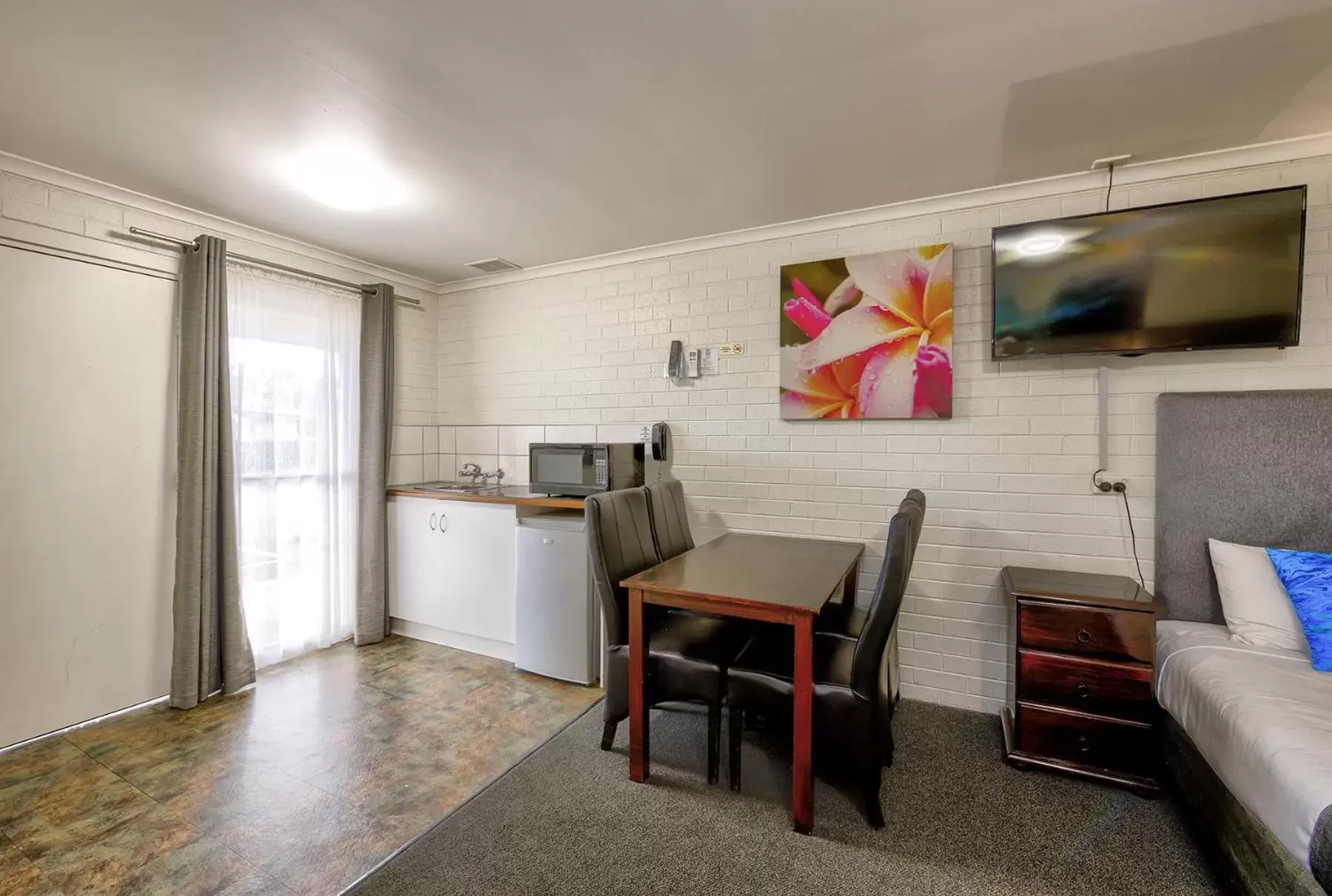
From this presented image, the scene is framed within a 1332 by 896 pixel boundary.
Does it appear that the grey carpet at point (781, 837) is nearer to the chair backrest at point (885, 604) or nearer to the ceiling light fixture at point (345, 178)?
the chair backrest at point (885, 604)

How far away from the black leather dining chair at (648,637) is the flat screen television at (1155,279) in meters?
1.79

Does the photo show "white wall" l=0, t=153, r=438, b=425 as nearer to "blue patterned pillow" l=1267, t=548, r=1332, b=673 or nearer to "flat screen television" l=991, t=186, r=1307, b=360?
"flat screen television" l=991, t=186, r=1307, b=360

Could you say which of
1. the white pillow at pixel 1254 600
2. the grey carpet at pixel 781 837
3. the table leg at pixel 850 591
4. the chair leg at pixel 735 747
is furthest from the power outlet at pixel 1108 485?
the chair leg at pixel 735 747

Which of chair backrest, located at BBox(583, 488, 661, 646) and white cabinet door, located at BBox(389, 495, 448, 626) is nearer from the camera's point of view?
chair backrest, located at BBox(583, 488, 661, 646)

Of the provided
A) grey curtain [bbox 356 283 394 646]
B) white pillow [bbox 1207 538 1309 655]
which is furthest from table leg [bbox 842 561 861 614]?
grey curtain [bbox 356 283 394 646]

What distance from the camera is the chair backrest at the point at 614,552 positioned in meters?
2.27

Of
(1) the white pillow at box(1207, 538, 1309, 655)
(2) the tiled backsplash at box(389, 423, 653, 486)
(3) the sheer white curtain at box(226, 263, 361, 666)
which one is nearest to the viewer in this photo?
(1) the white pillow at box(1207, 538, 1309, 655)

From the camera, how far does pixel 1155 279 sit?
2.29m

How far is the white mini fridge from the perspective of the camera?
3000 millimetres

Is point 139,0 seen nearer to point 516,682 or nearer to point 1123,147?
point 516,682

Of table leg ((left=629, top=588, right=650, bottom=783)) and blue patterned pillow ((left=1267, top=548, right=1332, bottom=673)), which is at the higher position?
blue patterned pillow ((left=1267, top=548, right=1332, bottom=673))

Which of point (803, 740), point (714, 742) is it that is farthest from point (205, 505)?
point (803, 740)

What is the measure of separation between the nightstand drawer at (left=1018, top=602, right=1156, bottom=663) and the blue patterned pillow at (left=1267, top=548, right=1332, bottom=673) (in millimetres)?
393

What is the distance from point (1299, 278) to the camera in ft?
6.87
